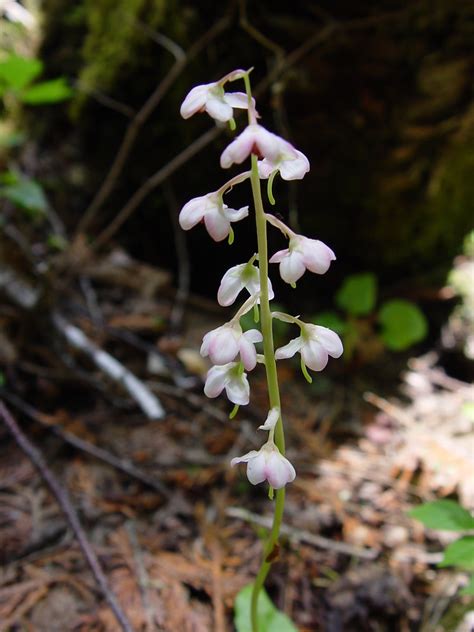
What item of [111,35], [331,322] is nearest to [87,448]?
[331,322]

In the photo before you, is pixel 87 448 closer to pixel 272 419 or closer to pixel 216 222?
pixel 272 419

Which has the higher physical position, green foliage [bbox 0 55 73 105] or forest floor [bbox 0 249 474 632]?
green foliage [bbox 0 55 73 105]

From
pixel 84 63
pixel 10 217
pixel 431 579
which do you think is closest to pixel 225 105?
pixel 431 579

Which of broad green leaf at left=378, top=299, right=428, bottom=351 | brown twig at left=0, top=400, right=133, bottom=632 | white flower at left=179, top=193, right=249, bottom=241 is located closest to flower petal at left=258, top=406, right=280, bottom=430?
white flower at left=179, top=193, right=249, bottom=241

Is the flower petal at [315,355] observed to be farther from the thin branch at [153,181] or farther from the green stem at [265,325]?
the thin branch at [153,181]

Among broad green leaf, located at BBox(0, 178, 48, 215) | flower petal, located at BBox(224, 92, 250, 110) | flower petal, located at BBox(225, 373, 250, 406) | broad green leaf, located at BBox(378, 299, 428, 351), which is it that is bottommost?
flower petal, located at BBox(225, 373, 250, 406)

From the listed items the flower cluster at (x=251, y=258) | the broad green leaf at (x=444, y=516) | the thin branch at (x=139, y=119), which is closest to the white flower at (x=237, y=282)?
the flower cluster at (x=251, y=258)

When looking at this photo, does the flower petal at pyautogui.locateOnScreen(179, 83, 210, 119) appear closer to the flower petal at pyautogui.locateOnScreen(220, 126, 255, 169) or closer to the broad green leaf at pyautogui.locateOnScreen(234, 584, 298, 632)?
the flower petal at pyautogui.locateOnScreen(220, 126, 255, 169)
